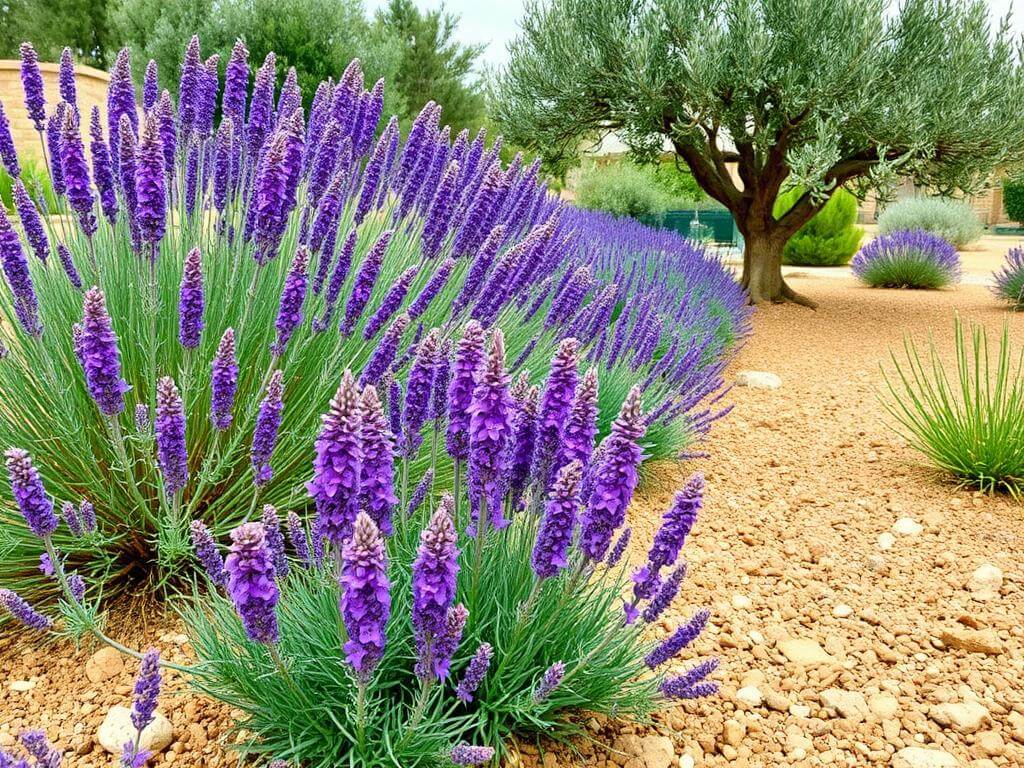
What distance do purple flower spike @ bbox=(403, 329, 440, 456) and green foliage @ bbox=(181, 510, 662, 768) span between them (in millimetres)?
382

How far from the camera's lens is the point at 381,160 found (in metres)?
3.26

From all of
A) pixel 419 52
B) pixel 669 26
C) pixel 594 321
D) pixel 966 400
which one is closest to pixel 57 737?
pixel 594 321

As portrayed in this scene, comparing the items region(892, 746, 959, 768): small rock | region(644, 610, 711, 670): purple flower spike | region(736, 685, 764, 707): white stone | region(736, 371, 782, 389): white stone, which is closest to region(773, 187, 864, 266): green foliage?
region(736, 371, 782, 389): white stone

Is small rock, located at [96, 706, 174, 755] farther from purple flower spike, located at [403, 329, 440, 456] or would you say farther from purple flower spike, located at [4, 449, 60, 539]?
purple flower spike, located at [403, 329, 440, 456]

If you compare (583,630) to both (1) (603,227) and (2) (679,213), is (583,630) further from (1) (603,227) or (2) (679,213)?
(2) (679,213)

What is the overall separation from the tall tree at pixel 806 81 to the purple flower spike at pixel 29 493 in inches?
333

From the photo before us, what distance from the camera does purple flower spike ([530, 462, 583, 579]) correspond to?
133 centimetres

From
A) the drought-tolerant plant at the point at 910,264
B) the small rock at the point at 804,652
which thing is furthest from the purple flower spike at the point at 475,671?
the drought-tolerant plant at the point at 910,264

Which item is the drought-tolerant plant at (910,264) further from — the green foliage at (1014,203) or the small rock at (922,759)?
the green foliage at (1014,203)

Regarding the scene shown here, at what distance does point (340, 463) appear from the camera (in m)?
1.19

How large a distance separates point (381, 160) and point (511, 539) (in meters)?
2.02

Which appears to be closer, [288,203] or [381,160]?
[288,203]

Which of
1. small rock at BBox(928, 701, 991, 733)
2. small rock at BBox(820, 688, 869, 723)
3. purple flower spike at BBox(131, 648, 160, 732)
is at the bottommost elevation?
small rock at BBox(820, 688, 869, 723)

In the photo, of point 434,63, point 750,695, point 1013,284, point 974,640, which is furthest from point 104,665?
point 434,63
